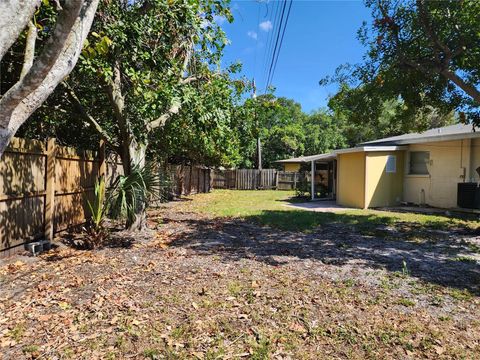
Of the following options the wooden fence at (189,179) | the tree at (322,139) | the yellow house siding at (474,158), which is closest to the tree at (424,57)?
the yellow house siding at (474,158)

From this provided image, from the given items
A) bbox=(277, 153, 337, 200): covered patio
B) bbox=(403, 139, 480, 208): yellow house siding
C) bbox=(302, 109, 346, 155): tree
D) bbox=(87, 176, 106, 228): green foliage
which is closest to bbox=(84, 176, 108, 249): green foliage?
bbox=(87, 176, 106, 228): green foliage

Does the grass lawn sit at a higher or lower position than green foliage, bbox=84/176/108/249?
lower

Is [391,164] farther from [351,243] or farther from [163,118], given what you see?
[163,118]

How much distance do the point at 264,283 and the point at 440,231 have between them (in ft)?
19.9

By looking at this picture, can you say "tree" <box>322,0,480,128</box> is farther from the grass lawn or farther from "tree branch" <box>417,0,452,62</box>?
the grass lawn

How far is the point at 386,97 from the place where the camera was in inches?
379

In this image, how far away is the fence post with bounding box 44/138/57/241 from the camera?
6.13 metres

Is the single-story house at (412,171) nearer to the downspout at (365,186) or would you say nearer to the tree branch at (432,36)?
the downspout at (365,186)

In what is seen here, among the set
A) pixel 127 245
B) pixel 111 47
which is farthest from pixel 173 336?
pixel 111 47

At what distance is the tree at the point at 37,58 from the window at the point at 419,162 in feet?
44.3

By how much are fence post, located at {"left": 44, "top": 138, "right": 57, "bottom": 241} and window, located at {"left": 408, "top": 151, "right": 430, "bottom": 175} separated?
12.7 metres

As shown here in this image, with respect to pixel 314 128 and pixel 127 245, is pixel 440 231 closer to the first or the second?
pixel 127 245

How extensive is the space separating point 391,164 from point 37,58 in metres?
13.4

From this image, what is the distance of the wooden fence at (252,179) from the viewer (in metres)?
25.7
